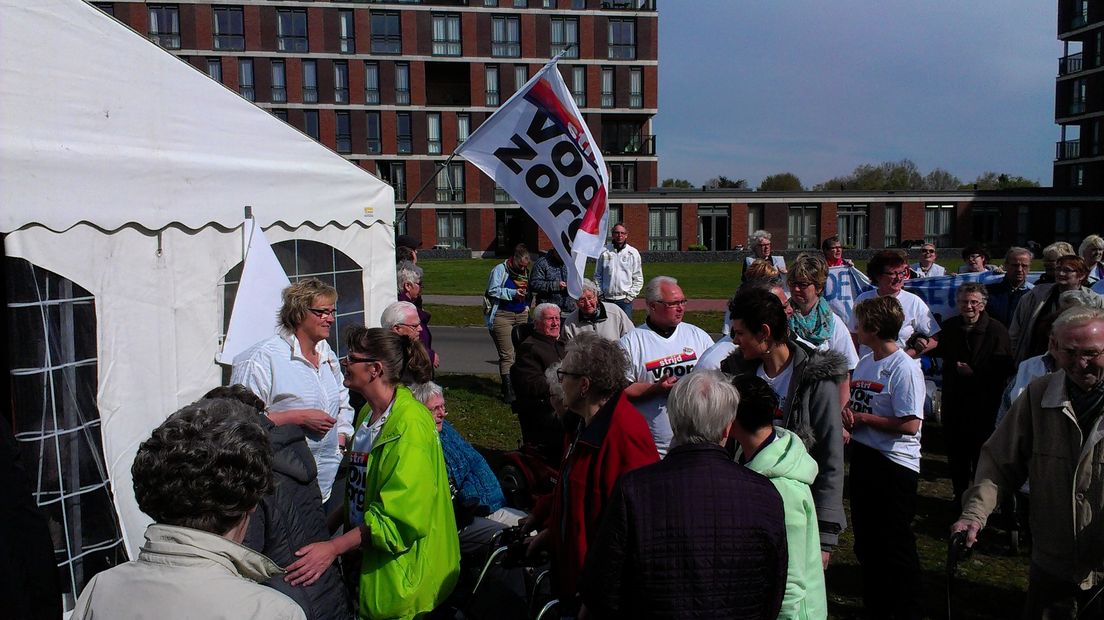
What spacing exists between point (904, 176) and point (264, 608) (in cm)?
9773

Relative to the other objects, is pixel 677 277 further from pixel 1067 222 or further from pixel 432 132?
pixel 1067 222

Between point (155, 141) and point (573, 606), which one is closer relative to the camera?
point (573, 606)

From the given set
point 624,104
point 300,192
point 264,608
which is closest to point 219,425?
point 264,608

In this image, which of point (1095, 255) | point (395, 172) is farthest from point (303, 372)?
point (395, 172)

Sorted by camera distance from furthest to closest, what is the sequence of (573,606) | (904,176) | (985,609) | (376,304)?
1. (904,176)
2. (376,304)
3. (985,609)
4. (573,606)

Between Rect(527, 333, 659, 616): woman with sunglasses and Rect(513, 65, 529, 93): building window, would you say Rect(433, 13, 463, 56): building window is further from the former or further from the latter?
Rect(527, 333, 659, 616): woman with sunglasses

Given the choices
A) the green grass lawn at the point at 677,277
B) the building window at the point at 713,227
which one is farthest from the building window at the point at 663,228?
the green grass lawn at the point at 677,277

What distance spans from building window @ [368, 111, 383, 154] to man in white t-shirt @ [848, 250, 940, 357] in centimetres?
5173

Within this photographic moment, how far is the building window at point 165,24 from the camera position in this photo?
51.0 meters

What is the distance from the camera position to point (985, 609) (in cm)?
506

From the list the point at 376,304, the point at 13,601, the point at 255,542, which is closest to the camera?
the point at 13,601

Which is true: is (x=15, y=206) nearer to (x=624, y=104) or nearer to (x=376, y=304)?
(x=376, y=304)

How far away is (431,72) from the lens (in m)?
57.4

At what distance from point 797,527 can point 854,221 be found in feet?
184
